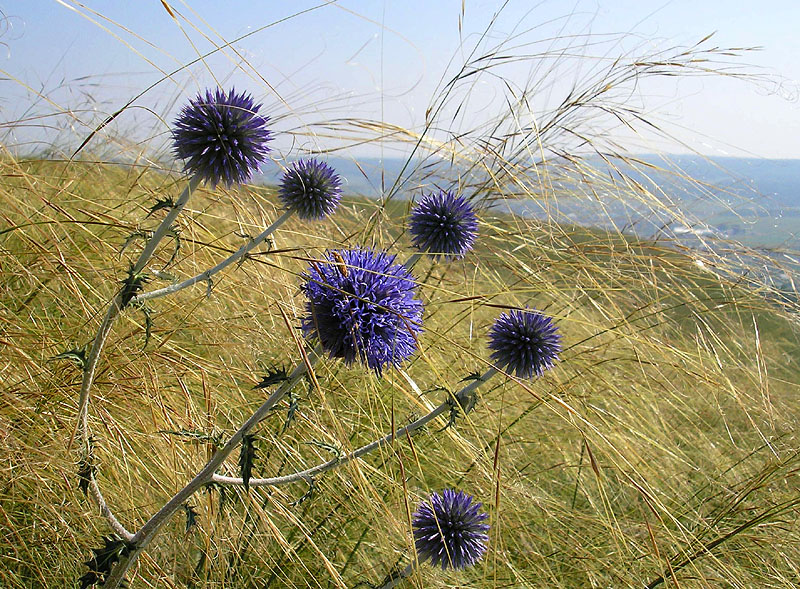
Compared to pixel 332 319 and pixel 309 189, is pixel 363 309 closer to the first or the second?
pixel 332 319

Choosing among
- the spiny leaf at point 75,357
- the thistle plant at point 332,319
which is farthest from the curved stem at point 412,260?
the spiny leaf at point 75,357

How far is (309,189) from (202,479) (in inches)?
42.3

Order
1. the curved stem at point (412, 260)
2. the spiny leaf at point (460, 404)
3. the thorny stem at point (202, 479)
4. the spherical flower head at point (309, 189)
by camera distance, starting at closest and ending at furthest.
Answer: the thorny stem at point (202, 479) < the spiny leaf at point (460, 404) < the curved stem at point (412, 260) < the spherical flower head at point (309, 189)

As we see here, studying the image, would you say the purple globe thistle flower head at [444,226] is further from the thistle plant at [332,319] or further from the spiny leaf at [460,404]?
the spiny leaf at [460,404]

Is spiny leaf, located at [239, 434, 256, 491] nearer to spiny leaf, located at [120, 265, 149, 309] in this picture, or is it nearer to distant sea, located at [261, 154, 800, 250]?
spiny leaf, located at [120, 265, 149, 309]

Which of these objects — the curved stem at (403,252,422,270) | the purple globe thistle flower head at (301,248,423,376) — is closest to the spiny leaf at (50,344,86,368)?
the purple globe thistle flower head at (301,248,423,376)

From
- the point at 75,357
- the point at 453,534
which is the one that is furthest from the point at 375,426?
the point at 75,357

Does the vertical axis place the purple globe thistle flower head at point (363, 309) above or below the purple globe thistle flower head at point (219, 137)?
below

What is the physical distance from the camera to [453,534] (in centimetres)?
160

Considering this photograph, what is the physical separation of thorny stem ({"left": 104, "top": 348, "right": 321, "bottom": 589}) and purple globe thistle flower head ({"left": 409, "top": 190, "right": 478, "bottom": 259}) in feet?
2.06

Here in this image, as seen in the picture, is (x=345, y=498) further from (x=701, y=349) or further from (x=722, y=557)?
(x=701, y=349)

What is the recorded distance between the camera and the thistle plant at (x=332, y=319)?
1209 mm

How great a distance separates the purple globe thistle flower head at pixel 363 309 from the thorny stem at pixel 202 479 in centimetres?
7

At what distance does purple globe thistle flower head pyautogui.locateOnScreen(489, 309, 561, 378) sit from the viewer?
1.59 meters
